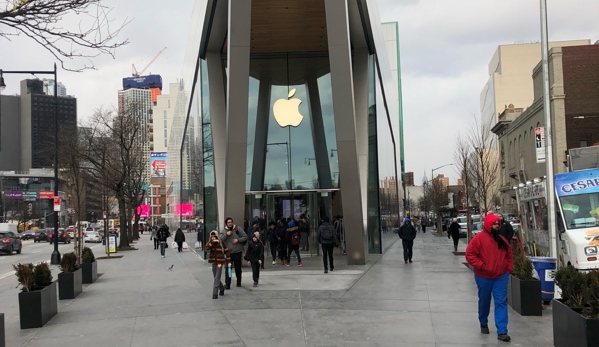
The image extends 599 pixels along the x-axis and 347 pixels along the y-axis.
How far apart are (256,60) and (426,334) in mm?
19534

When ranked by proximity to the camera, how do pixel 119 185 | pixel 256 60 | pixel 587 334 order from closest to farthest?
pixel 587 334, pixel 256 60, pixel 119 185

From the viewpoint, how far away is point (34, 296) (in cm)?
1048

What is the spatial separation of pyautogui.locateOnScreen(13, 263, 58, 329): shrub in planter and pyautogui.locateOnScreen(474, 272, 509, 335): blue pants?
7286 mm

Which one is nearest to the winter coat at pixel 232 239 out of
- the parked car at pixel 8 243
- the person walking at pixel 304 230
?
the person walking at pixel 304 230

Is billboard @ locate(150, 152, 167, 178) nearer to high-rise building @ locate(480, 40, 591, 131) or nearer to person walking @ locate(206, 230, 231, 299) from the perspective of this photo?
high-rise building @ locate(480, 40, 591, 131)

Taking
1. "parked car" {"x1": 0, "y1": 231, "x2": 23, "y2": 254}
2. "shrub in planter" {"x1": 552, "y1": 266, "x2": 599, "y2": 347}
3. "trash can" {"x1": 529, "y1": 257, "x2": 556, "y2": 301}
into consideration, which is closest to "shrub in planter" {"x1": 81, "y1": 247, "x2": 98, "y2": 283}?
"trash can" {"x1": 529, "y1": 257, "x2": 556, "y2": 301}

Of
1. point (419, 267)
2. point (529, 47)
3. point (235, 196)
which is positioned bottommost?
point (419, 267)

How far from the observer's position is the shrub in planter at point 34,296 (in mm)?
10430

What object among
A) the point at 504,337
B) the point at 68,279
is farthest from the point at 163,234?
the point at 504,337

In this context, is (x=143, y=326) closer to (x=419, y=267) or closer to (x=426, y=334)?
(x=426, y=334)

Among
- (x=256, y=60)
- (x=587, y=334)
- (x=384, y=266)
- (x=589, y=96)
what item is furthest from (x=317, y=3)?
(x=589, y=96)

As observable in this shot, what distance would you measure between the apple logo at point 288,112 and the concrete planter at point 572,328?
1888 centimetres

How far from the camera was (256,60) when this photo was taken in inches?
1058

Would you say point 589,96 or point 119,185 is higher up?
point 589,96
